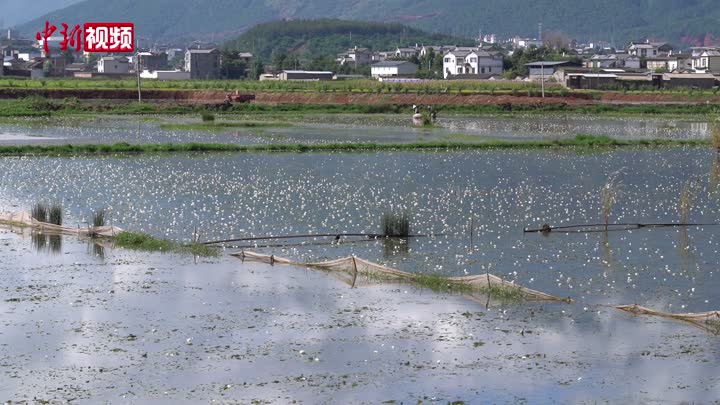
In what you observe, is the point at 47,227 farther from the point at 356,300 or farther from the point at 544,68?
the point at 544,68

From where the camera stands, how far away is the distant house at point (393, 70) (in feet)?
359

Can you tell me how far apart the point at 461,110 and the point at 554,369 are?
162ft

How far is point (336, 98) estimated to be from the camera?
212 ft

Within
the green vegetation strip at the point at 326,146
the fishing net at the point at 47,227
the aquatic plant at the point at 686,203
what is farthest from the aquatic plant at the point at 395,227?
the green vegetation strip at the point at 326,146

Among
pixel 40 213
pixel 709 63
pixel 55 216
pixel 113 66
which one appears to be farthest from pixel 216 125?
pixel 113 66

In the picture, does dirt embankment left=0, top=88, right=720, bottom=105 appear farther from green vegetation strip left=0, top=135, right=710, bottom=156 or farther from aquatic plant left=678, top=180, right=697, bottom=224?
aquatic plant left=678, top=180, right=697, bottom=224

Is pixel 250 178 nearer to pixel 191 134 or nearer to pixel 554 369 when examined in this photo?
pixel 191 134

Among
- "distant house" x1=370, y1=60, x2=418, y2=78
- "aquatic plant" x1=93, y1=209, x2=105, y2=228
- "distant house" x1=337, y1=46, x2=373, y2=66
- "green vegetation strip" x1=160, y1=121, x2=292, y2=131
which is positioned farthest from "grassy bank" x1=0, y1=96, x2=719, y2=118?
"distant house" x1=337, y1=46, x2=373, y2=66

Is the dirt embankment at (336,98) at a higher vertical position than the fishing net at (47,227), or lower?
higher

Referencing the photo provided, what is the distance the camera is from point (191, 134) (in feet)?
136

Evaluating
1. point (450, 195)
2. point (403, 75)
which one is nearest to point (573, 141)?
point (450, 195)

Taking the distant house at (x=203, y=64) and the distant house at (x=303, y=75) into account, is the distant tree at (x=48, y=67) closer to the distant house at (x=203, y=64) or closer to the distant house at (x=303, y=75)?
the distant house at (x=203, y=64)

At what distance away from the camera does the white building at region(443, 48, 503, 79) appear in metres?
110

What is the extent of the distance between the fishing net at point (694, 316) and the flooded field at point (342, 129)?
24.4 meters
